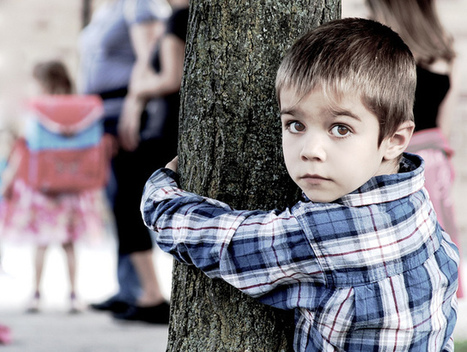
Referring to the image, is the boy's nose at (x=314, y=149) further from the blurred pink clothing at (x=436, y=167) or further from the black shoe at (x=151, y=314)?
the black shoe at (x=151, y=314)

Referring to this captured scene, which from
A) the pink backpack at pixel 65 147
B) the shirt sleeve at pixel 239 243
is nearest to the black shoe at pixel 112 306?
the pink backpack at pixel 65 147

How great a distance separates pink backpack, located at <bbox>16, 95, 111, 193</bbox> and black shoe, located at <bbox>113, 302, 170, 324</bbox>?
0.89m

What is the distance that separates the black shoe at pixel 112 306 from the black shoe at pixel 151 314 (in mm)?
166

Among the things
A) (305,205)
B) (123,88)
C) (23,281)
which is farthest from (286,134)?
(23,281)

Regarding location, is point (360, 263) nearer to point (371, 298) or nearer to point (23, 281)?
point (371, 298)

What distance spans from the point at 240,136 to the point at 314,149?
13.6 inches

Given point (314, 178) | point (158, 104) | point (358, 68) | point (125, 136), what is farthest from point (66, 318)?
point (358, 68)

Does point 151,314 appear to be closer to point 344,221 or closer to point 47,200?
point 47,200

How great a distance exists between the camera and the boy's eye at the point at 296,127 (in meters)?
1.55

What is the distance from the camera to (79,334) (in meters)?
4.29

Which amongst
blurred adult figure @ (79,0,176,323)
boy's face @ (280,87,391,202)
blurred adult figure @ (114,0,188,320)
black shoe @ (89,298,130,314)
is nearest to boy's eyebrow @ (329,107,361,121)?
boy's face @ (280,87,391,202)

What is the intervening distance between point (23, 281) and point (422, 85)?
11.4 ft

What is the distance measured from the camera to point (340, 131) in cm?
151

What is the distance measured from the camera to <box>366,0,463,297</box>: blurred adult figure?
10.6ft
